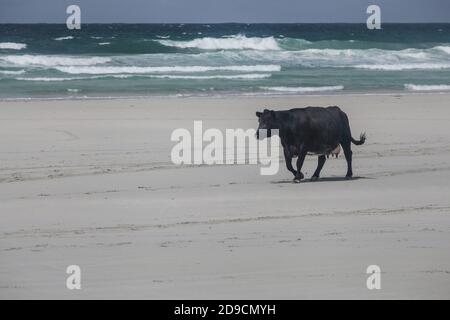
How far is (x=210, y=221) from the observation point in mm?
9211

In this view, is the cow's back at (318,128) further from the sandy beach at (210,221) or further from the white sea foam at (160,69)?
the white sea foam at (160,69)

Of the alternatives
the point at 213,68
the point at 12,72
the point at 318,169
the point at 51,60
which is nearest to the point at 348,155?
the point at 318,169

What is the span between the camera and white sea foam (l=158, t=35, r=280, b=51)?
4888cm

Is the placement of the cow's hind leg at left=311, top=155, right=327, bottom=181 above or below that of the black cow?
below

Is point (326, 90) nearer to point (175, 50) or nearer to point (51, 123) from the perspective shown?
point (51, 123)

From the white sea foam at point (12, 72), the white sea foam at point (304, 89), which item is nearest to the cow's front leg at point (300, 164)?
the white sea foam at point (304, 89)

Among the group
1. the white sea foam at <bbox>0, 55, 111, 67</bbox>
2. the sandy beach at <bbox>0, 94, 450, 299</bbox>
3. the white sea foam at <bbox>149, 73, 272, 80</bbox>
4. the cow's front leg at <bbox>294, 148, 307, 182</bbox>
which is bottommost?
the sandy beach at <bbox>0, 94, 450, 299</bbox>

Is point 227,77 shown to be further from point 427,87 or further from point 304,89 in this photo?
point 427,87

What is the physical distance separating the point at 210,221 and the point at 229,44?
1668 inches

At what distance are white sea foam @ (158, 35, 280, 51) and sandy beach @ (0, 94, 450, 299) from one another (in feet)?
108

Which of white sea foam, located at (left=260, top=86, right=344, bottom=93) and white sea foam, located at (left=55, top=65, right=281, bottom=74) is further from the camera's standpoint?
white sea foam, located at (left=55, top=65, right=281, bottom=74)

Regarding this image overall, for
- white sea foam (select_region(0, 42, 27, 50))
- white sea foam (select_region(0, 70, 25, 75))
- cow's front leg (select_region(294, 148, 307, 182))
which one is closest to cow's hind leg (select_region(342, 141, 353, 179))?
cow's front leg (select_region(294, 148, 307, 182))

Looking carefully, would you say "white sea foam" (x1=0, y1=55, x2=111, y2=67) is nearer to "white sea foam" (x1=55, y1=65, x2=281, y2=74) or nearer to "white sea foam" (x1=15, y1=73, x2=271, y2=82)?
"white sea foam" (x1=55, y1=65, x2=281, y2=74)

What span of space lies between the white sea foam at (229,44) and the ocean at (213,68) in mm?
51
